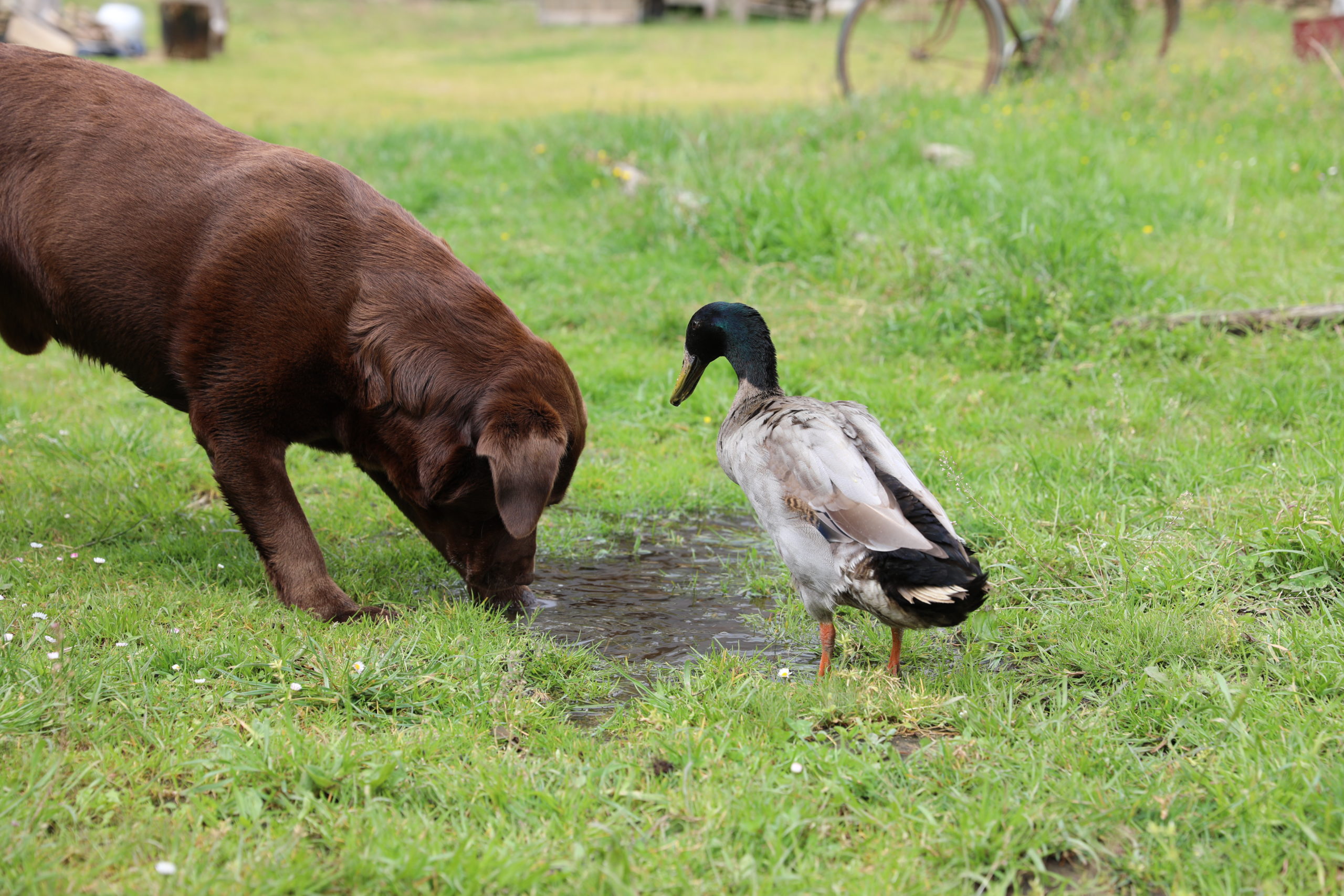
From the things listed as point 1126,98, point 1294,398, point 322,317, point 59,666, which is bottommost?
point 59,666

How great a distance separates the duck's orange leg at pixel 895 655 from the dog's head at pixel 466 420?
109 cm

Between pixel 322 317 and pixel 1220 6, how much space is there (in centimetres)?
1905

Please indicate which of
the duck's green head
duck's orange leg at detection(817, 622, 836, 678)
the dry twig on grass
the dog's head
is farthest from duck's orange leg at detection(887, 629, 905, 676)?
the dry twig on grass

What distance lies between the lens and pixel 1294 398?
4867mm

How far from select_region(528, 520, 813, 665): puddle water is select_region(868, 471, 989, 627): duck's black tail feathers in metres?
0.67

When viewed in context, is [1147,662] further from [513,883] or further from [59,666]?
[59,666]

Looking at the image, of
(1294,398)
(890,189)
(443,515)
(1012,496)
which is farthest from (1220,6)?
(443,515)

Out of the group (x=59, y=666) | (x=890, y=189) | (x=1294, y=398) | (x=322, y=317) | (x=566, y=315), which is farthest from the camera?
(x=890, y=189)

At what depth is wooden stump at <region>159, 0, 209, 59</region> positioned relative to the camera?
16516mm

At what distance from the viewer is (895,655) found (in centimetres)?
324

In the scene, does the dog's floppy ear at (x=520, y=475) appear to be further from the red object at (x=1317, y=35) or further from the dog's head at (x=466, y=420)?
the red object at (x=1317, y=35)

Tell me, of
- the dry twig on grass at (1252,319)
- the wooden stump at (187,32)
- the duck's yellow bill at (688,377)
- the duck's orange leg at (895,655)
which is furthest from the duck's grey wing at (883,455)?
the wooden stump at (187,32)

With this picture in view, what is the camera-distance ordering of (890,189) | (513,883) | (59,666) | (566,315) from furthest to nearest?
(890,189), (566,315), (59,666), (513,883)

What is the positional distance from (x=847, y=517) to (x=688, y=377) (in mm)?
1285
